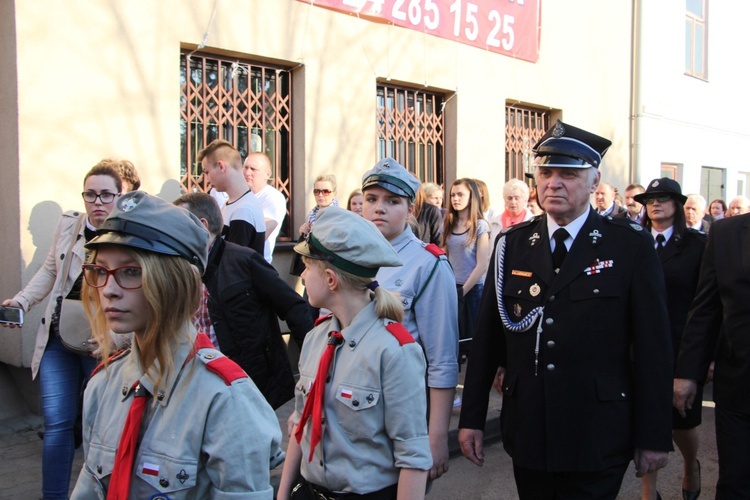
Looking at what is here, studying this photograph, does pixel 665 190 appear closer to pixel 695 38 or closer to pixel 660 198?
pixel 660 198

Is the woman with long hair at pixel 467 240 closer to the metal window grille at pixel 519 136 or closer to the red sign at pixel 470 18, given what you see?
the red sign at pixel 470 18

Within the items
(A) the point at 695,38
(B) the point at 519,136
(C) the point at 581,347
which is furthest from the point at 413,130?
(A) the point at 695,38

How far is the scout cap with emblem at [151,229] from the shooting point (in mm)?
1688

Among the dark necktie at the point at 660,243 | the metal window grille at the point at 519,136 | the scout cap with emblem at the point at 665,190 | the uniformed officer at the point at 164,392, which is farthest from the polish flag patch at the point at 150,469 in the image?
Answer: the metal window grille at the point at 519,136

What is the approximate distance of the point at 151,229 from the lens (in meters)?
1.70

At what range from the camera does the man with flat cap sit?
2.66 meters

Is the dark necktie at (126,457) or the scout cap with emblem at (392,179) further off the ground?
the scout cap with emblem at (392,179)

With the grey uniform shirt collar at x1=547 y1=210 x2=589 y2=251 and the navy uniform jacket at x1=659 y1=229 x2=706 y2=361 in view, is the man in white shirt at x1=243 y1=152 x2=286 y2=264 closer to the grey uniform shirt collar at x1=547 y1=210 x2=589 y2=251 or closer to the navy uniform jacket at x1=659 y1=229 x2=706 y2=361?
the navy uniform jacket at x1=659 y1=229 x2=706 y2=361

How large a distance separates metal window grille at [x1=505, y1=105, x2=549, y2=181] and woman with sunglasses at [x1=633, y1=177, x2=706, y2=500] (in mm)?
5159

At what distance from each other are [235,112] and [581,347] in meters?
4.91

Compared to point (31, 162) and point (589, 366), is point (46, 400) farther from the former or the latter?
point (589, 366)

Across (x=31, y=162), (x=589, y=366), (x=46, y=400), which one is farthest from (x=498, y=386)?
(x=31, y=162)

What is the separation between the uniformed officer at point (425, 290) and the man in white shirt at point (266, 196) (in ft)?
9.63

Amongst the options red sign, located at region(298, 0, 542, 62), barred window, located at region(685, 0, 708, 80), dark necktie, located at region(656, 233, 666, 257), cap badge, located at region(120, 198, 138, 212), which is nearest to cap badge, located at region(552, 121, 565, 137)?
cap badge, located at region(120, 198, 138, 212)
